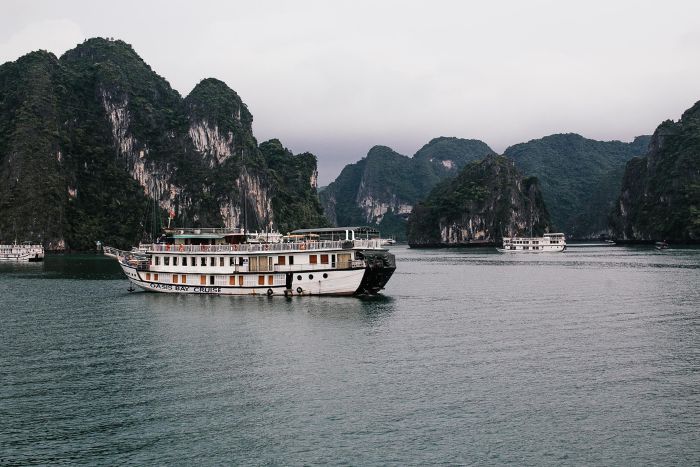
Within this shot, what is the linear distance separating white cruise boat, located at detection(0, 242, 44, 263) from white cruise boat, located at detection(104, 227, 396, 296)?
104321mm

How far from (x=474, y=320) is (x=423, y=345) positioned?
12112mm

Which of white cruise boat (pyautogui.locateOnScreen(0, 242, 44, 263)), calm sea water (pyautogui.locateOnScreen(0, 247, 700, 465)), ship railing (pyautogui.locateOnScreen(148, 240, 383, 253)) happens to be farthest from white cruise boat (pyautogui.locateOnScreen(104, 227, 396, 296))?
white cruise boat (pyautogui.locateOnScreen(0, 242, 44, 263))

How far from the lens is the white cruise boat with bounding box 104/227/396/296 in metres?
64.5

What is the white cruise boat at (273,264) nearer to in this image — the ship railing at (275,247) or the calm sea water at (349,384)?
the ship railing at (275,247)

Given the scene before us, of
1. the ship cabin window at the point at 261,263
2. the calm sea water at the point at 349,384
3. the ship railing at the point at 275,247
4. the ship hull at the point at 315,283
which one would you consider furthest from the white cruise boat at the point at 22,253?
the ship cabin window at the point at 261,263

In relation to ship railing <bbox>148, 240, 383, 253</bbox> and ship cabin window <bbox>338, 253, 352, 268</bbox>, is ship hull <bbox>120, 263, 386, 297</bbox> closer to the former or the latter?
ship cabin window <bbox>338, 253, 352, 268</bbox>

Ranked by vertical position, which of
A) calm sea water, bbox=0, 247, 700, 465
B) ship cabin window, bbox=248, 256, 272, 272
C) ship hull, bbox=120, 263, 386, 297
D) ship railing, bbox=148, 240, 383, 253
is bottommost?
calm sea water, bbox=0, 247, 700, 465

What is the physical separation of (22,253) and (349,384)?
15614 cm

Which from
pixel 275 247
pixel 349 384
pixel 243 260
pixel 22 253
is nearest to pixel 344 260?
pixel 275 247

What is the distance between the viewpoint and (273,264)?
217 ft

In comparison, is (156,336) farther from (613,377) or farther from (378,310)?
(613,377)

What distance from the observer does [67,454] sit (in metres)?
23.2

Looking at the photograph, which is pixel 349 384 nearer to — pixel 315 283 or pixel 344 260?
pixel 344 260

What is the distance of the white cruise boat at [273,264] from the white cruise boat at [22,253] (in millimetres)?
104321
